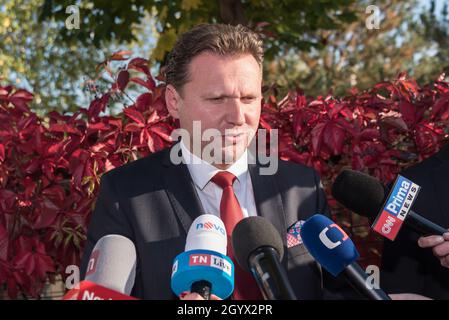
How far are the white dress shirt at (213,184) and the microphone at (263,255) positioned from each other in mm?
678

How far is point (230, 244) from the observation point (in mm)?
2238

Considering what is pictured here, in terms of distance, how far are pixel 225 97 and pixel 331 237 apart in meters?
0.74

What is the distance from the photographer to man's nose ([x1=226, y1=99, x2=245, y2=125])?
7.53 feet

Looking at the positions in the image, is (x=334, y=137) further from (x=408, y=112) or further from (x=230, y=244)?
(x=230, y=244)

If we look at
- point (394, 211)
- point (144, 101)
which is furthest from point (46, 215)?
point (394, 211)

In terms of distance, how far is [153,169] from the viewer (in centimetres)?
255

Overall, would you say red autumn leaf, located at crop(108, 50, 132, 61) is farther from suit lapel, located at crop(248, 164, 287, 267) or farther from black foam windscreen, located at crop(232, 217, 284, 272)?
black foam windscreen, located at crop(232, 217, 284, 272)

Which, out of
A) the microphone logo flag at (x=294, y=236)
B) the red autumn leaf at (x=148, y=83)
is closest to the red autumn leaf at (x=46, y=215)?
the red autumn leaf at (x=148, y=83)

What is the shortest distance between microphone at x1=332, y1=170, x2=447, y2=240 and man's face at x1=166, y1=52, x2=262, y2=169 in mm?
415

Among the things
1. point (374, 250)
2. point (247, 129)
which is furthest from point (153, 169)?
point (374, 250)

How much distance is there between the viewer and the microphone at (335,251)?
1542mm

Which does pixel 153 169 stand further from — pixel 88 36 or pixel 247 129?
pixel 88 36

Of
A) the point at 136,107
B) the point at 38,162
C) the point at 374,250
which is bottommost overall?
the point at 374,250
